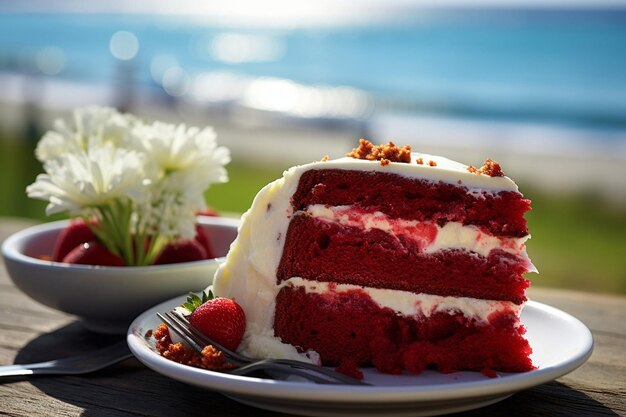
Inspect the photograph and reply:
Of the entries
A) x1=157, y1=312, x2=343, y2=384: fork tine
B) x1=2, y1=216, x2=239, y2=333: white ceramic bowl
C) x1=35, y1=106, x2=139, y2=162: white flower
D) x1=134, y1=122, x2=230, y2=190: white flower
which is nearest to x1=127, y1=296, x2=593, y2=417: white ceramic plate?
x1=157, y1=312, x2=343, y2=384: fork tine

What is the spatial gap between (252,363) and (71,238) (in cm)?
101

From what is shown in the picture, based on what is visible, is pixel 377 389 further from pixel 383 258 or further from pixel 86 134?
pixel 86 134

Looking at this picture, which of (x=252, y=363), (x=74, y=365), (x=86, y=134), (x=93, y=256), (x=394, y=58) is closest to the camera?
(x=252, y=363)

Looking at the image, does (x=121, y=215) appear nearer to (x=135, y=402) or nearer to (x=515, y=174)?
(x=135, y=402)

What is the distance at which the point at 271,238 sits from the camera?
2.18 m

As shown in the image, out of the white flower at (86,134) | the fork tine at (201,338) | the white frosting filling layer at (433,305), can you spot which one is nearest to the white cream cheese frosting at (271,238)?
the white frosting filling layer at (433,305)

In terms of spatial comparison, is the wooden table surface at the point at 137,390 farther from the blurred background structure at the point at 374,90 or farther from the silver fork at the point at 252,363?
the blurred background structure at the point at 374,90

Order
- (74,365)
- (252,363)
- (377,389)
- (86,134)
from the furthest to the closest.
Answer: (86,134), (74,365), (252,363), (377,389)

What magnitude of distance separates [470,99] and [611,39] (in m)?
10.8

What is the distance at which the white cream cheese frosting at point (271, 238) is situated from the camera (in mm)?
2107

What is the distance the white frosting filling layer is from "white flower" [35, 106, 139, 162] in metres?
1.01

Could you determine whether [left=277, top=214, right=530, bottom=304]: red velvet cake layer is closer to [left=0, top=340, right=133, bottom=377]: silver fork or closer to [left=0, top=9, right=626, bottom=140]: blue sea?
[left=0, top=340, right=133, bottom=377]: silver fork

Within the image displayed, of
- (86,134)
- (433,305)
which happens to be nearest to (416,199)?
(433,305)

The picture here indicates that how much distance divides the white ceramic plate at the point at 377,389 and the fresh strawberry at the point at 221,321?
0.13m
